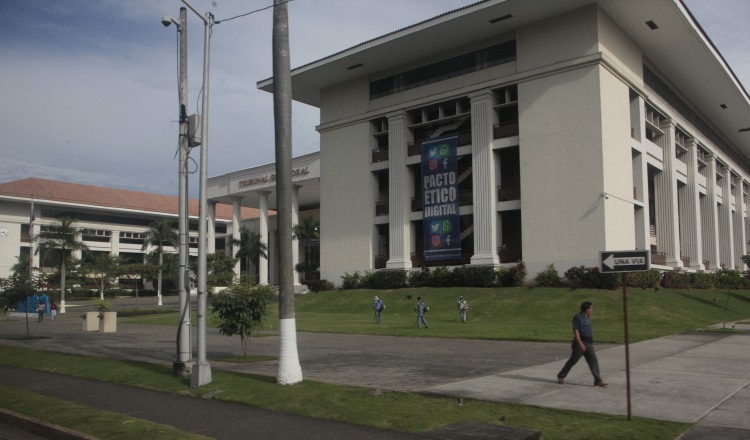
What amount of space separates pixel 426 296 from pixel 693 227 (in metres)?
27.8

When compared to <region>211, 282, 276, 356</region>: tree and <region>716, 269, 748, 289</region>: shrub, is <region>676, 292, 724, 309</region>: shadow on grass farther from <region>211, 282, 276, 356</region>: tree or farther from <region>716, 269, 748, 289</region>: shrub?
<region>211, 282, 276, 356</region>: tree

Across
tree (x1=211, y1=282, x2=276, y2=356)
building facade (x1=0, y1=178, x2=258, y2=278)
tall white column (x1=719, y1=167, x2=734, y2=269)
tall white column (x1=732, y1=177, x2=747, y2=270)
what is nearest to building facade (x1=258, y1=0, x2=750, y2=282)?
tall white column (x1=719, y1=167, x2=734, y2=269)

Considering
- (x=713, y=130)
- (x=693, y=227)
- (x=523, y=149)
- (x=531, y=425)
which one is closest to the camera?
(x=531, y=425)

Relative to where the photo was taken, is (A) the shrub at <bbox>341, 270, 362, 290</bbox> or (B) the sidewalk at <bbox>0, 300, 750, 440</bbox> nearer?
(B) the sidewalk at <bbox>0, 300, 750, 440</bbox>

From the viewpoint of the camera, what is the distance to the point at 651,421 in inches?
357

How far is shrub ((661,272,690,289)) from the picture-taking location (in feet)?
138

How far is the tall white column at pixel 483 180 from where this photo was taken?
1714 inches

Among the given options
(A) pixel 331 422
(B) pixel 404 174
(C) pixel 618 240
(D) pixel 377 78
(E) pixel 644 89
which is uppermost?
(D) pixel 377 78

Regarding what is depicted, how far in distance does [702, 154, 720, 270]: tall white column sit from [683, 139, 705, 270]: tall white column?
17.5ft

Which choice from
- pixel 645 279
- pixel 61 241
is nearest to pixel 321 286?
pixel 645 279

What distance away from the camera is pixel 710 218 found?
60.5 meters

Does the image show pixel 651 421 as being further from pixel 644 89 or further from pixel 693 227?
pixel 693 227

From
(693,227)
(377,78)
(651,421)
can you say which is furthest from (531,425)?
(693,227)

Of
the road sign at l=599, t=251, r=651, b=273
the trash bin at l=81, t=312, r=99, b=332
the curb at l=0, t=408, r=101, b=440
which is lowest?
the trash bin at l=81, t=312, r=99, b=332
